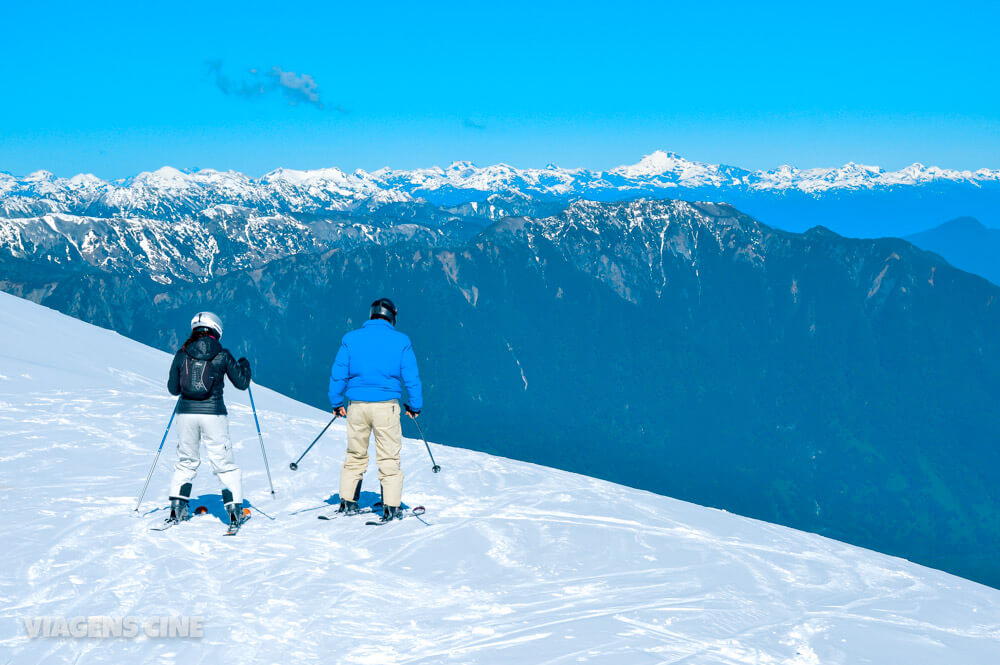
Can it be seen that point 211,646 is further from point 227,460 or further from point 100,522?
point 100,522

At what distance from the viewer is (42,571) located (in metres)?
8.70

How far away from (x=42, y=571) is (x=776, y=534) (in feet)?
41.5

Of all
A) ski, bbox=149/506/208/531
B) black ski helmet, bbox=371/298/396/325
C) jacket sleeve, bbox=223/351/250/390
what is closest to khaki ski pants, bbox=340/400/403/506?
black ski helmet, bbox=371/298/396/325

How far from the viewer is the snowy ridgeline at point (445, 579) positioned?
7594mm

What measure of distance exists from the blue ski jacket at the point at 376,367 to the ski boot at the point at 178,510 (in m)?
2.77

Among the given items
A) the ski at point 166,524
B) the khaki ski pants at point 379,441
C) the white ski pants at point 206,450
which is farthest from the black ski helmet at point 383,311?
the ski at point 166,524

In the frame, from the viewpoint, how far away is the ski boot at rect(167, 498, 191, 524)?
10.7 metres

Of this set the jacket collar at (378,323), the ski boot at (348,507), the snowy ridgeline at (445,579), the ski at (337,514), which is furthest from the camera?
the ski boot at (348,507)

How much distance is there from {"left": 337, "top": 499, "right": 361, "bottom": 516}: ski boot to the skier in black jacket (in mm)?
1927

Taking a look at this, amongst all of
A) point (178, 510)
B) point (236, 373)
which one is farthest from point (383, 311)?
point (178, 510)

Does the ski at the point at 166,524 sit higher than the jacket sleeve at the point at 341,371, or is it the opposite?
the jacket sleeve at the point at 341,371

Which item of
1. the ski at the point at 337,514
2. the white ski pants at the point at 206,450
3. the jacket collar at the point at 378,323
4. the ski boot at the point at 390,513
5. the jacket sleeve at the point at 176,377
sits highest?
the jacket collar at the point at 378,323

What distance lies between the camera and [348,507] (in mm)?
12109

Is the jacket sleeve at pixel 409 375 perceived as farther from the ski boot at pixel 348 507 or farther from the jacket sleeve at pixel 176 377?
the jacket sleeve at pixel 176 377
